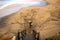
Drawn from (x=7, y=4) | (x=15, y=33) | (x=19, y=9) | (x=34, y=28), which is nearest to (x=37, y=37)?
(x=34, y=28)

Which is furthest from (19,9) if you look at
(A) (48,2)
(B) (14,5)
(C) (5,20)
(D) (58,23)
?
(D) (58,23)

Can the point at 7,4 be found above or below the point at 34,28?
above

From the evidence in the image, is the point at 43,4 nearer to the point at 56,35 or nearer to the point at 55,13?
the point at 55,13

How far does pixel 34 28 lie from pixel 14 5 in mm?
826

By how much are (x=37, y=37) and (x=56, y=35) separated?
0.51 m

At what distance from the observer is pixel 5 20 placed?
497 centimetres

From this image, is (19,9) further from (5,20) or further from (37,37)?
(37,37)

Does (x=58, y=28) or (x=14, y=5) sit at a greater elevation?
(x=14, y=5)

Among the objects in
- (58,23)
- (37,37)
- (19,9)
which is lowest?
(37,37)

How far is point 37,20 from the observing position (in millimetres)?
4977

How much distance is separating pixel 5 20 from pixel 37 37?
969 millimetres

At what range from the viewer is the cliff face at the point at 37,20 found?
4945 mm

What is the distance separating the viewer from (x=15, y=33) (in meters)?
4.94

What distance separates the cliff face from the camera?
16.2ft
